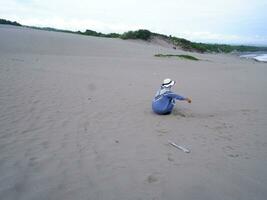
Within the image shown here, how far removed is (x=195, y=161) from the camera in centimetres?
373

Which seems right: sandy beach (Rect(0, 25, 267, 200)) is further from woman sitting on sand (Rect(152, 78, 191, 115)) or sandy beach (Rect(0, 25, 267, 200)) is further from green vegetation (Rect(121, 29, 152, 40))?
green vegetation (Rect(121, 29, 152, 40))

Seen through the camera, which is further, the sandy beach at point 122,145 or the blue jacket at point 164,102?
the blue jacket at point 164,102

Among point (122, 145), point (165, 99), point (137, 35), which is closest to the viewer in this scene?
point (122, 145)

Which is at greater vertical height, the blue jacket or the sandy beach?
the blue jacket

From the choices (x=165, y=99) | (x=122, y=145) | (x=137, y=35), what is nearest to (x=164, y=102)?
(x=165, y=99)

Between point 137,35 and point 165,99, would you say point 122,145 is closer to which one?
point 165,99

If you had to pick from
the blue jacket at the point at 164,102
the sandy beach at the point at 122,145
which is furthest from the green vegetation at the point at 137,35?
the blue jacket at the point at 164,102

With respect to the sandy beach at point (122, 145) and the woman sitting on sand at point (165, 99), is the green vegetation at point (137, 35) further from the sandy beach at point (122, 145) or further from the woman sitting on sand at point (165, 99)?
the woman sitting on sand at point (165, 99)

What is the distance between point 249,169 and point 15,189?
120 inches

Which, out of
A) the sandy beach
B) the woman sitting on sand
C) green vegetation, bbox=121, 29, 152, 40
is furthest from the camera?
green vegetation, bbox=121, 29, 152, 40

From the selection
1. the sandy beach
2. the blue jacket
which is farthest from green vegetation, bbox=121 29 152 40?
the blue jacket

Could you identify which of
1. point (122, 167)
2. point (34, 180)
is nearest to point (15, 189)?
point (34, 180)

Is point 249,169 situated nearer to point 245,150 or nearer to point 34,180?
point 245,150

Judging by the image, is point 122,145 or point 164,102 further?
point 164,102
